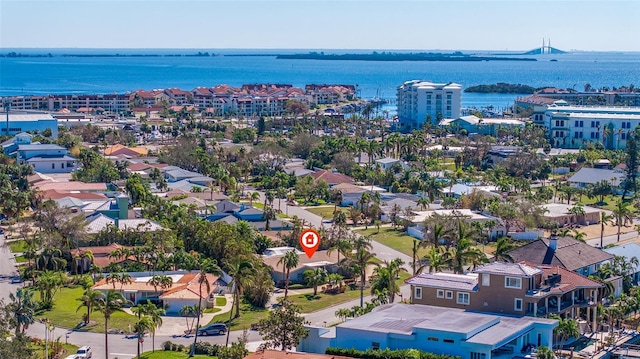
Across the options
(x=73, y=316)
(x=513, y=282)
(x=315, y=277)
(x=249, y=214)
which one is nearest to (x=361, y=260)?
(x=315, y=277)

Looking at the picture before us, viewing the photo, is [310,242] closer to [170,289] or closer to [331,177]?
[170,289]

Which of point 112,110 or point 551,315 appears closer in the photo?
point 551,315

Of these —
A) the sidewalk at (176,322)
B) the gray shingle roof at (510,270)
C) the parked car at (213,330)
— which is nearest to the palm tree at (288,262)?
the sidewalk at (176,322)

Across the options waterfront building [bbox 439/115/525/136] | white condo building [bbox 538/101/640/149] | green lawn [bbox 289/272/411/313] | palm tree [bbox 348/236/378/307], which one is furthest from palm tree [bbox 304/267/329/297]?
waterfront building [bbox 439/115/525/136]

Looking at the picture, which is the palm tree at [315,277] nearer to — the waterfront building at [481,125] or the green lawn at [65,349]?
the green lawn at [65,349]

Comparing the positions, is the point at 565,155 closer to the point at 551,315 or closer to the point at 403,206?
the point at 403,206

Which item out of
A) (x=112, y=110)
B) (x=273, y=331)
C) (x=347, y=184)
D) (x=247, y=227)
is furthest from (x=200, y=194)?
(x=112, y=110)

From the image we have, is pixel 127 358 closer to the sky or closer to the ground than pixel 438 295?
closer to the ground

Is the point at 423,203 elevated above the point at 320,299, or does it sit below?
above
